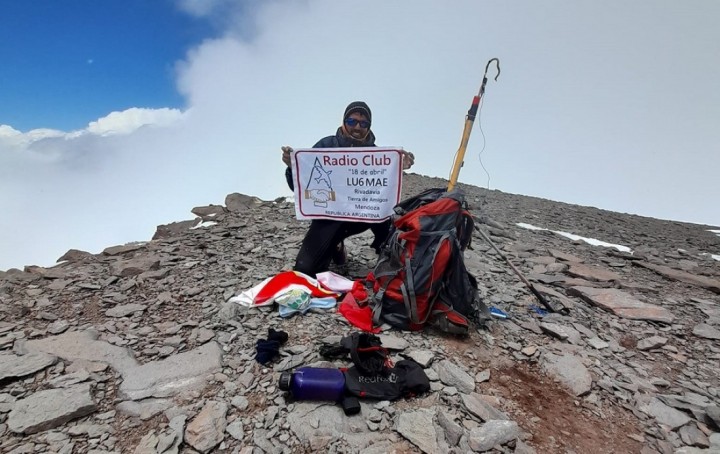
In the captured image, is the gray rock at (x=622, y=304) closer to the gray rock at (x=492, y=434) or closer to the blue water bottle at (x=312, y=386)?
the gray rock at (x=492, y=434)

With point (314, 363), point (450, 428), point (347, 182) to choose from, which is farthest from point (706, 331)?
point (347, 182)

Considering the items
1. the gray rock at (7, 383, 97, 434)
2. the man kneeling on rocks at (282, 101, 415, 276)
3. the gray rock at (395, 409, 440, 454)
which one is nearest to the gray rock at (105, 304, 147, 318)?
the gray rock at (7, 383, 97, 434)

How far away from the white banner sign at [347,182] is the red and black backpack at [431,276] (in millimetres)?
1282

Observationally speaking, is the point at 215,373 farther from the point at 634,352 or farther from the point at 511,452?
the point at 634,352

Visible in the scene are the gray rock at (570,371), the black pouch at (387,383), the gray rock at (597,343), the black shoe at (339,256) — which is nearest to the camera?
the black pouch at (387,383)

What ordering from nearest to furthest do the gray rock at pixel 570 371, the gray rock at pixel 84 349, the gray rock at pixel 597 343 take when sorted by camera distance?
the gray rock at pixel 570 371 → the gray rock at pixel 84 349 → the gray rock at pixel 597 343

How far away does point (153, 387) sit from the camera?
2.96 metres

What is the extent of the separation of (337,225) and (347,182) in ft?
2.23

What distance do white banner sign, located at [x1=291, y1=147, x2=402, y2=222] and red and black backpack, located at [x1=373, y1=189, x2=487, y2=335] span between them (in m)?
1.28

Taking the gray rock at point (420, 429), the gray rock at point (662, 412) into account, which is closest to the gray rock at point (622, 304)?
the gray rock at point (662, 412)

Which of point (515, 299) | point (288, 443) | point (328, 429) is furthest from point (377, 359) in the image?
point (515, 299)

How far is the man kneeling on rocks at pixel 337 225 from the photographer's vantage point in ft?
16.8

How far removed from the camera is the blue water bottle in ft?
8.94

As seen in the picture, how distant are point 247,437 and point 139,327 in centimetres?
233
